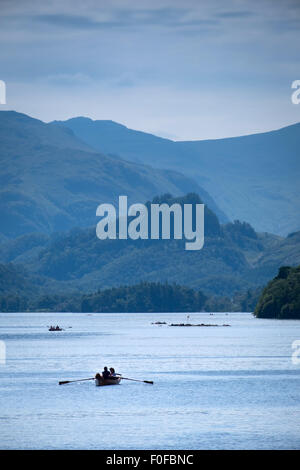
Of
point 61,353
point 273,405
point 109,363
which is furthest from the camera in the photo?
point 61,353

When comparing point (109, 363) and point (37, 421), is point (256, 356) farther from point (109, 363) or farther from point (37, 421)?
point (37, 421)

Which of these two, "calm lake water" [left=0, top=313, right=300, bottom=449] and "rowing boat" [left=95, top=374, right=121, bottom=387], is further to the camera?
"rowing boat" [left=95, top=374, right=121, bottom=387]

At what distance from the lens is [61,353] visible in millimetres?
184500

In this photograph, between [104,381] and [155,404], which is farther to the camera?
[104,381]

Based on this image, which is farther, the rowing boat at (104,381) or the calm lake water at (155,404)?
the rowing boat at (104,381)

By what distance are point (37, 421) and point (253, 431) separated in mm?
19842

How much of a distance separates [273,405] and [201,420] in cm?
1275

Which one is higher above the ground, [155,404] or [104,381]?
[104,381]
